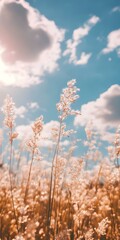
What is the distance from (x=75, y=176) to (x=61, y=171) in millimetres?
360

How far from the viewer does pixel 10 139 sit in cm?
271

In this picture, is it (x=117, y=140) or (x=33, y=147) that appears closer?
(x=33, y=147)

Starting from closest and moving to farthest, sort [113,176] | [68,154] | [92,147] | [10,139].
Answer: [10,139]
[113,176]
[68,154]
[92,147]

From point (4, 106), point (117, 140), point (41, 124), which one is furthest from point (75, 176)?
point (4, 106)

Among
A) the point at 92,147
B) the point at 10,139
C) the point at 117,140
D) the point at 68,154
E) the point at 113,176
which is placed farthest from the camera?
the point at 92,147

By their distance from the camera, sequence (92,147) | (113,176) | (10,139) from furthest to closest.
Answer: (92,147), (113,176), (10,139)

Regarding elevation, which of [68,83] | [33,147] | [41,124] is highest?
[68,83]

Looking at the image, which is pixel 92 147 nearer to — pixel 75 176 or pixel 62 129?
pixel 75 176

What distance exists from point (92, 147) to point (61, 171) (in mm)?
2158

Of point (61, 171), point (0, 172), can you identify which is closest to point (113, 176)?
point (61, 171)

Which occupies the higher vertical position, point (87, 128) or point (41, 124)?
point (87, 128)

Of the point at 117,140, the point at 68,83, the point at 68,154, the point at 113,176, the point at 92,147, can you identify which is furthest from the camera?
the point at 92,147

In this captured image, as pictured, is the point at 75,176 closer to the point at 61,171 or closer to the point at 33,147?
the point at 61,171

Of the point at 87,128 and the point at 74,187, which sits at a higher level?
the point at 87,128
